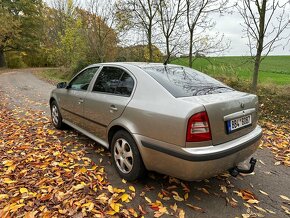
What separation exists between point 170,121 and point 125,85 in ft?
3.77

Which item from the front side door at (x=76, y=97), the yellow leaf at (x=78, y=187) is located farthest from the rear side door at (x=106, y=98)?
the yellow leaf at (x=78, y=187)

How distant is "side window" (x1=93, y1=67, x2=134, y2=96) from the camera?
368 centimetres

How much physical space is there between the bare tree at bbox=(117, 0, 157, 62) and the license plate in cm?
878

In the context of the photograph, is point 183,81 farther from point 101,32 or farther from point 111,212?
point 101,32

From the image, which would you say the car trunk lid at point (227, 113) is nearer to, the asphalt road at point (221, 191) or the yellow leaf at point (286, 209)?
the asphalt road at point (221, 191)

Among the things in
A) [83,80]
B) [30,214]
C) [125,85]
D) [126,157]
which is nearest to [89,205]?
[30,214]

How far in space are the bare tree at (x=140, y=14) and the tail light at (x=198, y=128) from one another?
9.21 metres

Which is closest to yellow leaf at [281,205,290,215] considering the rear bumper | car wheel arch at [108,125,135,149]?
the rear bumper

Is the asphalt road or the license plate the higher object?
the license plate

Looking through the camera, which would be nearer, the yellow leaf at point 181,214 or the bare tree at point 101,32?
the yellow leaf at point 181,214

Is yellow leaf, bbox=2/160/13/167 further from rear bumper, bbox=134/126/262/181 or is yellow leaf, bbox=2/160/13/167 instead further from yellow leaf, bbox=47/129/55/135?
rear bumper, bbox=134/126/262/181

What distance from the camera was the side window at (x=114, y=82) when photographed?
368cm

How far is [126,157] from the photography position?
354 centimetres

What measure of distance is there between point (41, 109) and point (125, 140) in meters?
5.95
